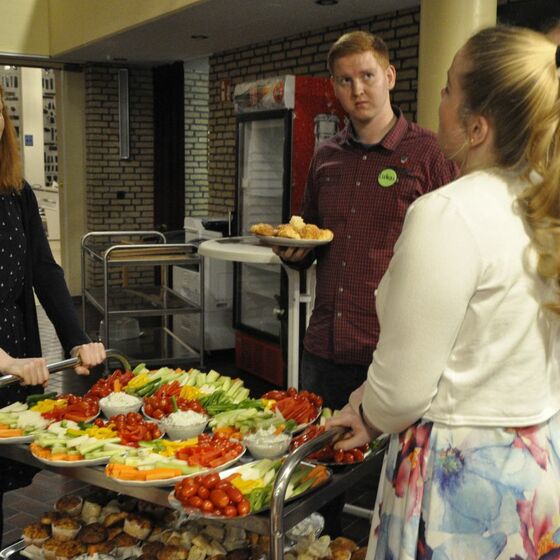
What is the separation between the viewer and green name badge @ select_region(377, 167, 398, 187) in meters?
2.69

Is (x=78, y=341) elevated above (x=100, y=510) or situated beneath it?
elevated above

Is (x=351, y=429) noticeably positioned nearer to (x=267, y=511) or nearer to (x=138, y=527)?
(x=267, y=511)

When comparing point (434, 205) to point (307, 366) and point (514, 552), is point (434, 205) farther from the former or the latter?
point (307, 366)

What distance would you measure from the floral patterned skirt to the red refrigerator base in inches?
173

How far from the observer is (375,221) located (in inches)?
106

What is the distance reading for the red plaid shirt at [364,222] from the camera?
2680mm

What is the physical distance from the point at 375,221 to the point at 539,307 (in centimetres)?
132

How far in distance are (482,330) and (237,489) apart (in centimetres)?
68

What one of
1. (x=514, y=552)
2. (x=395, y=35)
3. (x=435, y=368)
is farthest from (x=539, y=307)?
(x=395, y=35)

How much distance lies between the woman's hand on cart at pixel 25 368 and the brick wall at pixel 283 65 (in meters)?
4.30

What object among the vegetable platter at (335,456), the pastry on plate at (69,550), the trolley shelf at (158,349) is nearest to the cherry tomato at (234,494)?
the vegetable platter at (335,456)

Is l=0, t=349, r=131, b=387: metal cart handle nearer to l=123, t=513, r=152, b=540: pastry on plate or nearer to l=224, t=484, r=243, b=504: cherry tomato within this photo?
l=123, t=513, r=152, b=540: pastry on plate

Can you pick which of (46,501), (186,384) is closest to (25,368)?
(186,384)

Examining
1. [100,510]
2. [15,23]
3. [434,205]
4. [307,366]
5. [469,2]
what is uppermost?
[15,23]
